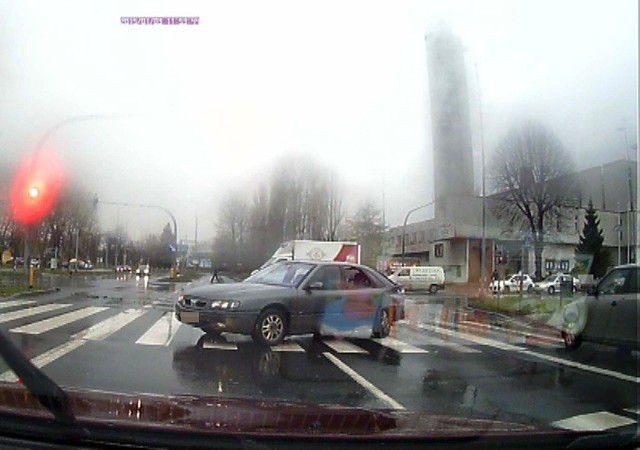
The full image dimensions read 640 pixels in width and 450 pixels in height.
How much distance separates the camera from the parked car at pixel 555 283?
1312cm

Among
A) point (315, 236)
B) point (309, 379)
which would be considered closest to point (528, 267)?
point (315, 236)

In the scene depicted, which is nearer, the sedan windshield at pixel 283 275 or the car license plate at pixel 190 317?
the car license plate at pixel 190 317

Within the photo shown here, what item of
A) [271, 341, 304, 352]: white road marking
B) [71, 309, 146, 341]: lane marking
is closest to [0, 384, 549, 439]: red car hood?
[271, 341, 304, 352]: white road marking

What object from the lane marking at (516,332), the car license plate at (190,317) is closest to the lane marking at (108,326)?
the car license plate at (190,317)

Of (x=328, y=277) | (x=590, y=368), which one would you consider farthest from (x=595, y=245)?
(x=328, y=277)

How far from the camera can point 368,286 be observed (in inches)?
414

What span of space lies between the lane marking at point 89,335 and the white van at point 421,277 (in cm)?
949

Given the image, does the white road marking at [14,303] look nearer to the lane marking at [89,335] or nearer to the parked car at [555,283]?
the lane marking at [89,335]

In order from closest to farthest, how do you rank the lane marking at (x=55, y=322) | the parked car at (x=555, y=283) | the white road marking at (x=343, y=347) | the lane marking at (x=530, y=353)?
the lane marking at (x=530, y=353), the white road marking at (x=343, y=347), the lane marking at (x=55, y=322), the parked car at (x=555, y=283)

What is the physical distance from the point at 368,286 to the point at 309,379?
3.97 metres

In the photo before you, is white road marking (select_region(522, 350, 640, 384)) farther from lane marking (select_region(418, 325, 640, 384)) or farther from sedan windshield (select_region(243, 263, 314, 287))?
sedan windshield (select_region(243, 263, 314, 287))

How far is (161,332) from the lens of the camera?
1019 cm

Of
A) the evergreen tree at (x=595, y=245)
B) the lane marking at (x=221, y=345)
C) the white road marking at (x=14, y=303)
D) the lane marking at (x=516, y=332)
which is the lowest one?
the lane marking at (x=516, y=332)

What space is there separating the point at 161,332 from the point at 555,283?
9.55 metres
